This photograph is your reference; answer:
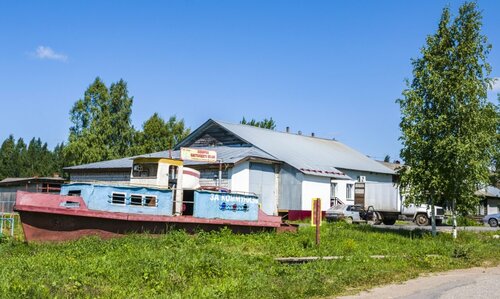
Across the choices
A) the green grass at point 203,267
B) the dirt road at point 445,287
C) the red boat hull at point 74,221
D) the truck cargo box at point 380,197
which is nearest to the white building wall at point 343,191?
the truck cargo box at point 380,197

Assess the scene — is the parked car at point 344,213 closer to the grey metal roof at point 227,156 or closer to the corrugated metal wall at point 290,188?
the corrugated metal wall at point 290,188

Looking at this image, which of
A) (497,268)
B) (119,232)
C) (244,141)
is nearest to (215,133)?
(244,141)

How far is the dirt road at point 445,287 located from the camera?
10.8m

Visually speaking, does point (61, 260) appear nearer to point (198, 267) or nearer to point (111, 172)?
point (198, 267)

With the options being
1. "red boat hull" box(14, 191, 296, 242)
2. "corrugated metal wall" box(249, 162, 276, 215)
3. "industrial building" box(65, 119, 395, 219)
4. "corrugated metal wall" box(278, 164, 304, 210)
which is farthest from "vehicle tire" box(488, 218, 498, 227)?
"red boat hull" box(14, 191, 296, 242)

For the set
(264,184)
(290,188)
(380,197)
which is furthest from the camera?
(380,197)

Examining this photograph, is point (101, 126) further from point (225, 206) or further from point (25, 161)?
point (25, 161)

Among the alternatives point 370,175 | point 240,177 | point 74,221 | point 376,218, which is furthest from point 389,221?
point 74,221

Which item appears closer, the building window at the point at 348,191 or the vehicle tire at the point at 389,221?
the vehicle tire at the point at 389,221

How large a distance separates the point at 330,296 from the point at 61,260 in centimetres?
644

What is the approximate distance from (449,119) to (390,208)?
1399 centimetres

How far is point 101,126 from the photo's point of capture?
177 ft

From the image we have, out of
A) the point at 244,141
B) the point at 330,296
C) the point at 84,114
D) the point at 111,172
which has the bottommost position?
the point at 330,296

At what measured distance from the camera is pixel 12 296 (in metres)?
8.78
